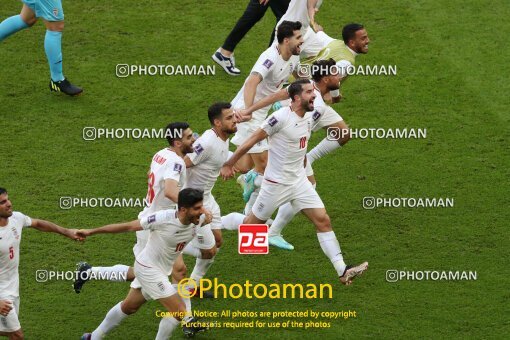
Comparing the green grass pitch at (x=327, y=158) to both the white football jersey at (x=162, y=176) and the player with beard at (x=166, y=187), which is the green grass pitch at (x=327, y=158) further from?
the white football jersey at (x=162, y=176)

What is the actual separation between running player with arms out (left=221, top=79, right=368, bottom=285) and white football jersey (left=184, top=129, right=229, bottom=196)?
4.0 inches

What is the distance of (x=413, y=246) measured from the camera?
39.1 ft

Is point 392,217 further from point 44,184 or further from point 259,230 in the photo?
point 44,184

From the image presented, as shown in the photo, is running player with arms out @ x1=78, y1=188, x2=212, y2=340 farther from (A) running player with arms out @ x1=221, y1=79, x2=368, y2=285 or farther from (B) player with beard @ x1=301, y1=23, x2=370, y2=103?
(B) player with beard @ x1=301, y1=23, x2=370, y2=103

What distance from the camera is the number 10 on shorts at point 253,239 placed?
37.5 ft

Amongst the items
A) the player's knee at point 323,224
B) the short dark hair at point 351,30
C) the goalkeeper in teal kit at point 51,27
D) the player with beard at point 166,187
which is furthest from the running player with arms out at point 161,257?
the goalkeeper in teal kit at point 51,27

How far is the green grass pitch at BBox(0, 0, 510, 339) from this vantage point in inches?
430

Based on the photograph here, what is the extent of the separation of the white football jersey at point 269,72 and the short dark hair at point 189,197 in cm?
275

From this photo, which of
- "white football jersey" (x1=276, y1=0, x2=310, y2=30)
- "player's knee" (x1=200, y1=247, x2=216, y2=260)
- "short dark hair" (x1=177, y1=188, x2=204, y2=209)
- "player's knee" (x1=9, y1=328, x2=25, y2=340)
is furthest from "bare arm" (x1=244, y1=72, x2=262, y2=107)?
"player's knee" (x1=9, y1=328, x2=25, y2=340)

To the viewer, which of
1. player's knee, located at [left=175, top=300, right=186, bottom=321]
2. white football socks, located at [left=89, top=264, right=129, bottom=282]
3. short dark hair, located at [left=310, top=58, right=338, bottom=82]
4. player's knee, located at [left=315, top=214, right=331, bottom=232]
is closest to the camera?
player's knee, located at [left=175, top=300, right=186, bottom=321]

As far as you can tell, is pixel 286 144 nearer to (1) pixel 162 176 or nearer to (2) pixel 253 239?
(2) pixel 253 239

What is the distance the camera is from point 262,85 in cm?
1233

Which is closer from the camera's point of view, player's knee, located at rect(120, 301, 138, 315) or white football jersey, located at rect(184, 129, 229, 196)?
player's knee, located at rect(120, 301, 138, 315)

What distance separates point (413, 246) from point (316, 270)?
112 centimetres
